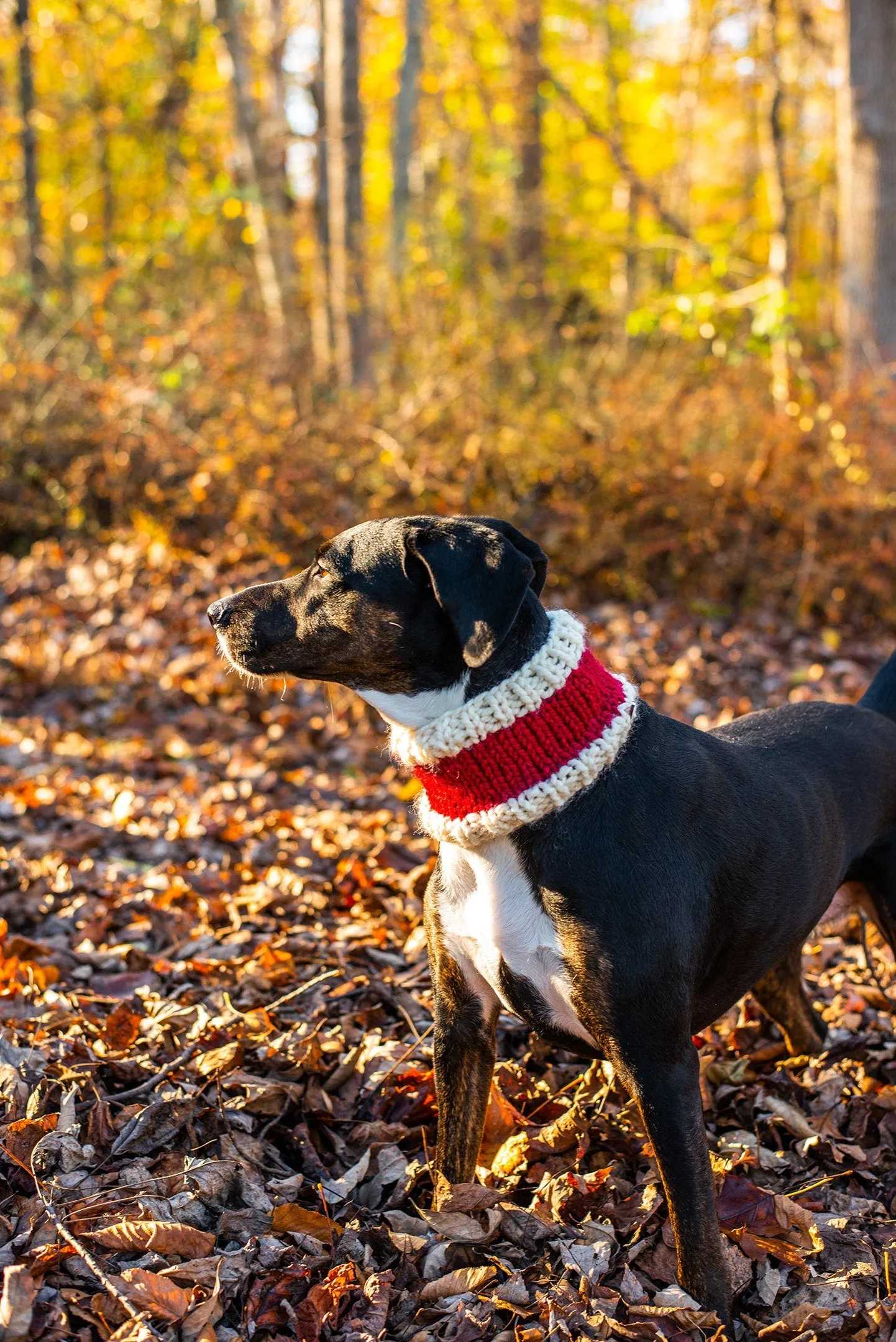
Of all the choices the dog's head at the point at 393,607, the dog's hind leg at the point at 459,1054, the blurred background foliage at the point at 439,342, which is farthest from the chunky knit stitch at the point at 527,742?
the blurred background foliage at the point at 439,342

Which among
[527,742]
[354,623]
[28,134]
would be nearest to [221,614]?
[354,623]

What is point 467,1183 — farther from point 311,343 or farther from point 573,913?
point 311,343

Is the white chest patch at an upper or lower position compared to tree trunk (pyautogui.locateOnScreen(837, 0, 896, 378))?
lower

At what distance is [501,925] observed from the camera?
2820 millimetres

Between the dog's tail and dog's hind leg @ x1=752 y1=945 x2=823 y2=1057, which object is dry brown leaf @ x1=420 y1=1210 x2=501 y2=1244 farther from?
the dog's tail

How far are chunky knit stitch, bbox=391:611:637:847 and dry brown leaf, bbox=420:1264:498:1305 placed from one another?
116 centimetres

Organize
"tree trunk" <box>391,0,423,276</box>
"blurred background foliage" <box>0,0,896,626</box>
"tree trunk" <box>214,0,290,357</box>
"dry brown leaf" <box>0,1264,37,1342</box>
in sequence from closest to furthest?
"dry brown leaf" <box>0,1264,37,1342</box> → "blurred background foliage" <box>0,0,896,626</box> → "tree trunk" <box>214,0,290,357</box> → "tree trunk" <box>391,0,423,276</box>

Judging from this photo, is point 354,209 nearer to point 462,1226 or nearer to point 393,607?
point 393,607

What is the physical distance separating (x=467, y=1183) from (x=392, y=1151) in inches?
15.9

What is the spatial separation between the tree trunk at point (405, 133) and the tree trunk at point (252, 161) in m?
1.54

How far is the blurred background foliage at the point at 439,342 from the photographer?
9508 millimetres

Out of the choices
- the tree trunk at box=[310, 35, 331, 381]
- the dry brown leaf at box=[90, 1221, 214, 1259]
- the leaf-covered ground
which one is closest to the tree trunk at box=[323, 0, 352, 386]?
the tree trunk at box=[310, 35, 331, 381]

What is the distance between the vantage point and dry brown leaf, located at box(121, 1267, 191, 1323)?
264 centimetres

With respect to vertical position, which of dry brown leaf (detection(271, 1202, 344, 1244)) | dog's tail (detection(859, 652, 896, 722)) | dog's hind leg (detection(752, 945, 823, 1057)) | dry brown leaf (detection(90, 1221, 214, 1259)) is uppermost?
dog's tail (detection(859, 652, 896, 722))
